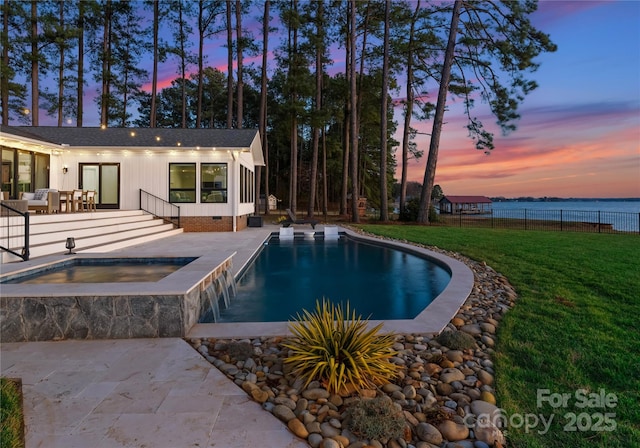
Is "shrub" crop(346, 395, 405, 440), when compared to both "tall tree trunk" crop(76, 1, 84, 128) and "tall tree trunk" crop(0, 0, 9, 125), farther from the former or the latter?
"tall tree trunk" crop(76, 1, 84, 128)

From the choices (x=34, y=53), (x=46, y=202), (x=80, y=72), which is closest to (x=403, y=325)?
(x=46, y=202)

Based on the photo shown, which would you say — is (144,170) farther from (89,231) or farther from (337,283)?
(337,283)

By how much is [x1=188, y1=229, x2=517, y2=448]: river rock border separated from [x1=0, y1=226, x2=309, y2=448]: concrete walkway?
0.13 meters

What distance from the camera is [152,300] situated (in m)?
3.61

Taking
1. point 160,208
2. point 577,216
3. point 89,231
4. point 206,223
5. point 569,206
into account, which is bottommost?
point 89,231

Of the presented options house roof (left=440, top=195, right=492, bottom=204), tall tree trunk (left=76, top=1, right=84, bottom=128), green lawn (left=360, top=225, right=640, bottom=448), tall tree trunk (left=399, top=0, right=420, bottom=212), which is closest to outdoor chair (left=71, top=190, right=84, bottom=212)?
green lawn (left=360, top=225, right=640, bottom=448)

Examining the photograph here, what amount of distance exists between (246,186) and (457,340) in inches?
549

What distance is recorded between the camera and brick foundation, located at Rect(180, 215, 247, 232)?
1361 cm

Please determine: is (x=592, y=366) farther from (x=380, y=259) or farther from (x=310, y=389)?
(x=380, y=259)

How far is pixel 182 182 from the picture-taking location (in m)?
13.5

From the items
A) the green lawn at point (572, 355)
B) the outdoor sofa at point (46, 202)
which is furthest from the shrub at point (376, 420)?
the outdoor sofa at point (46, 202)

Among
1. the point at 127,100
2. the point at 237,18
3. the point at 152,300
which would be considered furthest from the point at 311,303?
the point at 127,100

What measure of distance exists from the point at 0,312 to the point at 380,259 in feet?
24.9

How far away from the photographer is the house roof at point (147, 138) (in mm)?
12914
